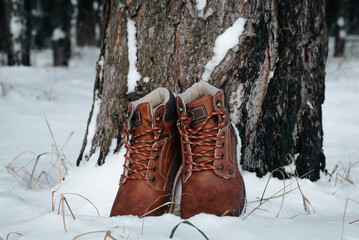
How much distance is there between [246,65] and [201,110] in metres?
0.35

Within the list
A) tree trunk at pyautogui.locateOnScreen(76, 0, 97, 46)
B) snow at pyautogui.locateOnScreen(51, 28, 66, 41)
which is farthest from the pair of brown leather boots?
tree trunk at pyautogui.locateOnScreen(76, 0, 97, 46)

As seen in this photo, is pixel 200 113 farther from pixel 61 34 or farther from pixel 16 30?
pixel 61 34

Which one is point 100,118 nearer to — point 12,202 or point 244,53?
point 12,202

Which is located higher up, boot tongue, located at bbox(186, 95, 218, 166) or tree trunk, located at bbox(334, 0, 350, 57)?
tree trunk, located at bbox(334, 0, 350, 57)

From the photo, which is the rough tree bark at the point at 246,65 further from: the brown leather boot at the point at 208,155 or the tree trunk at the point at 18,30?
the tree trunk at the point at 18,30

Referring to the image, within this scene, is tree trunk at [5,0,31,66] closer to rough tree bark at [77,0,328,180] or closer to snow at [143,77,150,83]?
rough tree bark at [77,0,328,180]

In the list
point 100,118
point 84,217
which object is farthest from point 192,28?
point 84,217

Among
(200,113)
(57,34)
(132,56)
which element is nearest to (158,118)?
(200,113)

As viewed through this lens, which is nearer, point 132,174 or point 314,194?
point 132,174

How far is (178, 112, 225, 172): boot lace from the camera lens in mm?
1312

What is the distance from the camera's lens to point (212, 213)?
1.21 meters

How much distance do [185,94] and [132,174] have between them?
430 millimetres

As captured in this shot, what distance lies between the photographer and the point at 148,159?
4.40ft

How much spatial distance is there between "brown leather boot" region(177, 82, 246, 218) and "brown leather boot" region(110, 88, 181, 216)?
0.07 meters
